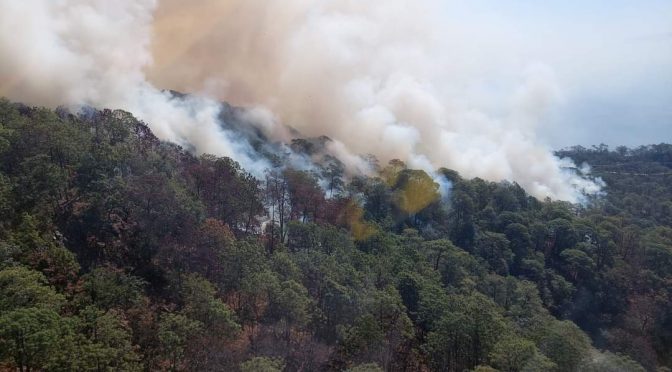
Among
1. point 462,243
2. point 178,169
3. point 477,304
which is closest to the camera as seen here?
point 477,304

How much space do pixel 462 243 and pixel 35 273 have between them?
41770 millimetres

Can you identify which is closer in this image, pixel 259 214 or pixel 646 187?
pixel 259 214

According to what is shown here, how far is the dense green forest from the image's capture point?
2261 centimetres

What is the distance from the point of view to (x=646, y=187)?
91000 millimetres

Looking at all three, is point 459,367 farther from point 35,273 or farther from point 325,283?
point 35,273

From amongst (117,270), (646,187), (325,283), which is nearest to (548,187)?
(646,187)

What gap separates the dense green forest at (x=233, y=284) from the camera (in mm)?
22609

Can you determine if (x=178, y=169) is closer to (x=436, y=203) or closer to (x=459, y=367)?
(x=459, y=367)

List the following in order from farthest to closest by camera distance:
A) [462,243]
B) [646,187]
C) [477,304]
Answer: [646,187]
[462,243]
[477,304]

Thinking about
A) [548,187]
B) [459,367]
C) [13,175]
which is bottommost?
[459,367]

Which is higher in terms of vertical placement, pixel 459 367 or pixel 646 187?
pixel 646 187

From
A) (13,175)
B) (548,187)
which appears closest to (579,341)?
(13,175)

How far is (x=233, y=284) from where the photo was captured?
1098 inches

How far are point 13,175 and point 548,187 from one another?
2926 inches
